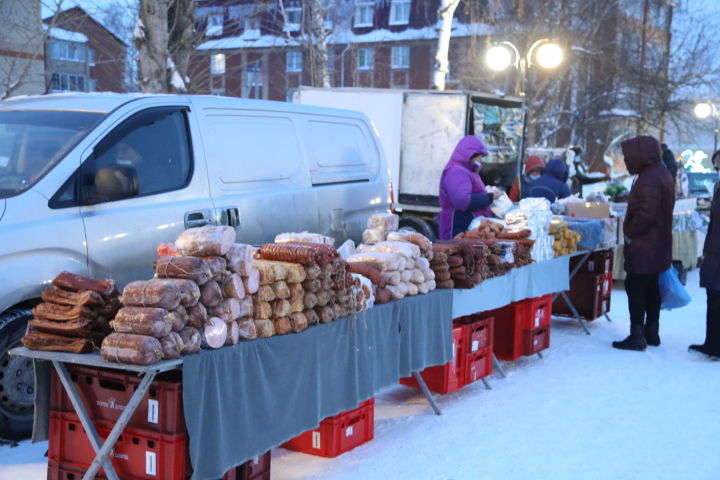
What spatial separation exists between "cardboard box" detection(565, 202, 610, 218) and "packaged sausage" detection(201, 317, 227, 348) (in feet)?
25.6

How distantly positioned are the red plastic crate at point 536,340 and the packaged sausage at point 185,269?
4.73 metres

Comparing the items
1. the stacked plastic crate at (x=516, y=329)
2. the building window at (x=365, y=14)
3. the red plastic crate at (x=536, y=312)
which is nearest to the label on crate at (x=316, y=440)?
the stacked plastic crate at (x=516, y=329)

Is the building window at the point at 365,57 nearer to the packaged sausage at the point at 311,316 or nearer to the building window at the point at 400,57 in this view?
the building window at the point at 400,57

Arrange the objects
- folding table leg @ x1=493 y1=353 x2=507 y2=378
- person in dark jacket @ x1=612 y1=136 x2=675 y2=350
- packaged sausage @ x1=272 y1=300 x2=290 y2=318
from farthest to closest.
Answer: person in dark jacket @ x1=612 y1=136 x2=675 y2=350, folding table leg @ x1=493 y1=353 x2=507 y2=378, packaged sausage @ x1=272 y1=300 x2=290 y2=318

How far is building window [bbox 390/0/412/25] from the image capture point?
51622 millimetres

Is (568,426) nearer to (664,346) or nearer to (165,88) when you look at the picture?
(664,346)

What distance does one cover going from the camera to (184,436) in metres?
4.11

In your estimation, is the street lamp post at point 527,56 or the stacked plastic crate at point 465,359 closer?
the stacked plastic crate at point 465,359

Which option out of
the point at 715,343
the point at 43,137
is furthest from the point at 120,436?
the point at 715,343

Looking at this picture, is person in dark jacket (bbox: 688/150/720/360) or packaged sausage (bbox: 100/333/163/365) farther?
person in dark jacket (bbox: 688/150/720/360)

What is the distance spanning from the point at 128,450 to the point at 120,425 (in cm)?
30

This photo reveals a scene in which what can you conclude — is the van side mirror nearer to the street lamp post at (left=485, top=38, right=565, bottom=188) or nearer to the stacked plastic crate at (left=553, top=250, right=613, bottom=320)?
the stacked plastic crate at (left=553, top=250, right=613, bottom=320)

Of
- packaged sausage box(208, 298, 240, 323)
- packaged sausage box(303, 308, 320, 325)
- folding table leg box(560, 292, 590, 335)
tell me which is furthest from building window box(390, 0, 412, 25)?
packaged sausage box(208, 298, 240, 323)

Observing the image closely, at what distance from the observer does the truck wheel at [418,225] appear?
15.5 metres
